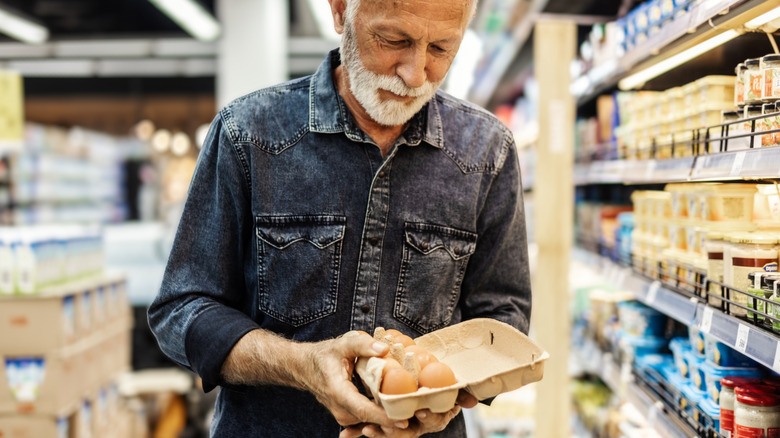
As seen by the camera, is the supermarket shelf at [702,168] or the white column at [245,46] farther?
the white column at [245,46]

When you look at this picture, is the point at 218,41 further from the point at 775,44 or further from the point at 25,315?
the point at 775,44

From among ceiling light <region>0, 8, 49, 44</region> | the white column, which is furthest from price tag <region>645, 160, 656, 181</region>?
ceiling light <region>0, 8, 49, 44</region>

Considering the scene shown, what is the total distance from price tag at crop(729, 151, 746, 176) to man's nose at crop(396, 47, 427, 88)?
0.69 metres

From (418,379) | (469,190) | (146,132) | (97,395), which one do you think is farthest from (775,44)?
(146,132)

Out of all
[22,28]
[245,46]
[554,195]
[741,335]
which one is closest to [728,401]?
[741,335]

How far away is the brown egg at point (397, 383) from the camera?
1.03 m

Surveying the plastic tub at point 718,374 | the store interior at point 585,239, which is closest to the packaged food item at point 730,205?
the store interior at point 585,239

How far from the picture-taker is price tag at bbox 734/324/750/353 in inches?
53.6

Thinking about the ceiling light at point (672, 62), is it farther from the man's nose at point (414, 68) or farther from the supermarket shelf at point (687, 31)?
the man's nose at point (414, 68)

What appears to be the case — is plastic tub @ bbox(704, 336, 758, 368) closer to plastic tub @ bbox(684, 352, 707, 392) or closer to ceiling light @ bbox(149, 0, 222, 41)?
plastic tub @ bbox(684, 352, 707, 392)

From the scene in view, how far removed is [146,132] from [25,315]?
7.68 m

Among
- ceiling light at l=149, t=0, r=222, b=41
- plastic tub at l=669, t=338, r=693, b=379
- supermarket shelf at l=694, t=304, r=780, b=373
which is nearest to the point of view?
supermarket shelf at l=694, t=304, r=780, b=373

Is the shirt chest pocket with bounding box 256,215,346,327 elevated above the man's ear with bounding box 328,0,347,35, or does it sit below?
below

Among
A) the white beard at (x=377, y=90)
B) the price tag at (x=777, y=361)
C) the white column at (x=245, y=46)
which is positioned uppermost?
the white column at (x=245, y=46)
